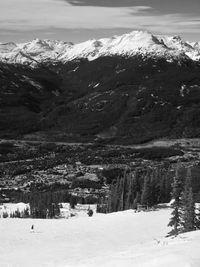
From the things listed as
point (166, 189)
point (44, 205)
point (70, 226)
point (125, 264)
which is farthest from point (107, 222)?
point (125, 264)

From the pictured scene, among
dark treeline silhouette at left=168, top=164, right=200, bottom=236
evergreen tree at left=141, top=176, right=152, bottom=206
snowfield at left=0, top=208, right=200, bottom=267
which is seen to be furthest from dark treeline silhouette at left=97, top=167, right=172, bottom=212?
dark treeline silhouette at left=168, top=164, right=200, bottom=236

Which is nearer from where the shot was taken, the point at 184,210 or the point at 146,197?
the point at 184,210

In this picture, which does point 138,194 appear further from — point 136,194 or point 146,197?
point 146,197

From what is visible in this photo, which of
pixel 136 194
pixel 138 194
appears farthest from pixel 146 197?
pixel 136 194

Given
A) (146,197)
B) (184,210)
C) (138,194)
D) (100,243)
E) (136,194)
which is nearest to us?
(100,243)

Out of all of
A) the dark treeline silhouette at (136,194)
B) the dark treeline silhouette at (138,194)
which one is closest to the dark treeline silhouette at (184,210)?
the dark treeline silhouette at (138,194)

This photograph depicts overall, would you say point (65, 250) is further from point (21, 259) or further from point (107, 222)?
point (107, 222)

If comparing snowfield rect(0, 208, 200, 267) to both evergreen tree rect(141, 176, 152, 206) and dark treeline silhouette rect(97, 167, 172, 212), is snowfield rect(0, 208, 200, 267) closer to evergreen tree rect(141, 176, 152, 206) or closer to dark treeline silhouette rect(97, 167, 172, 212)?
evergreen tree rect(141, 176, 152, 206)

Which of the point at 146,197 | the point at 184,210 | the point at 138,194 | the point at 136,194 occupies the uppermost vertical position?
the point at 184,210
